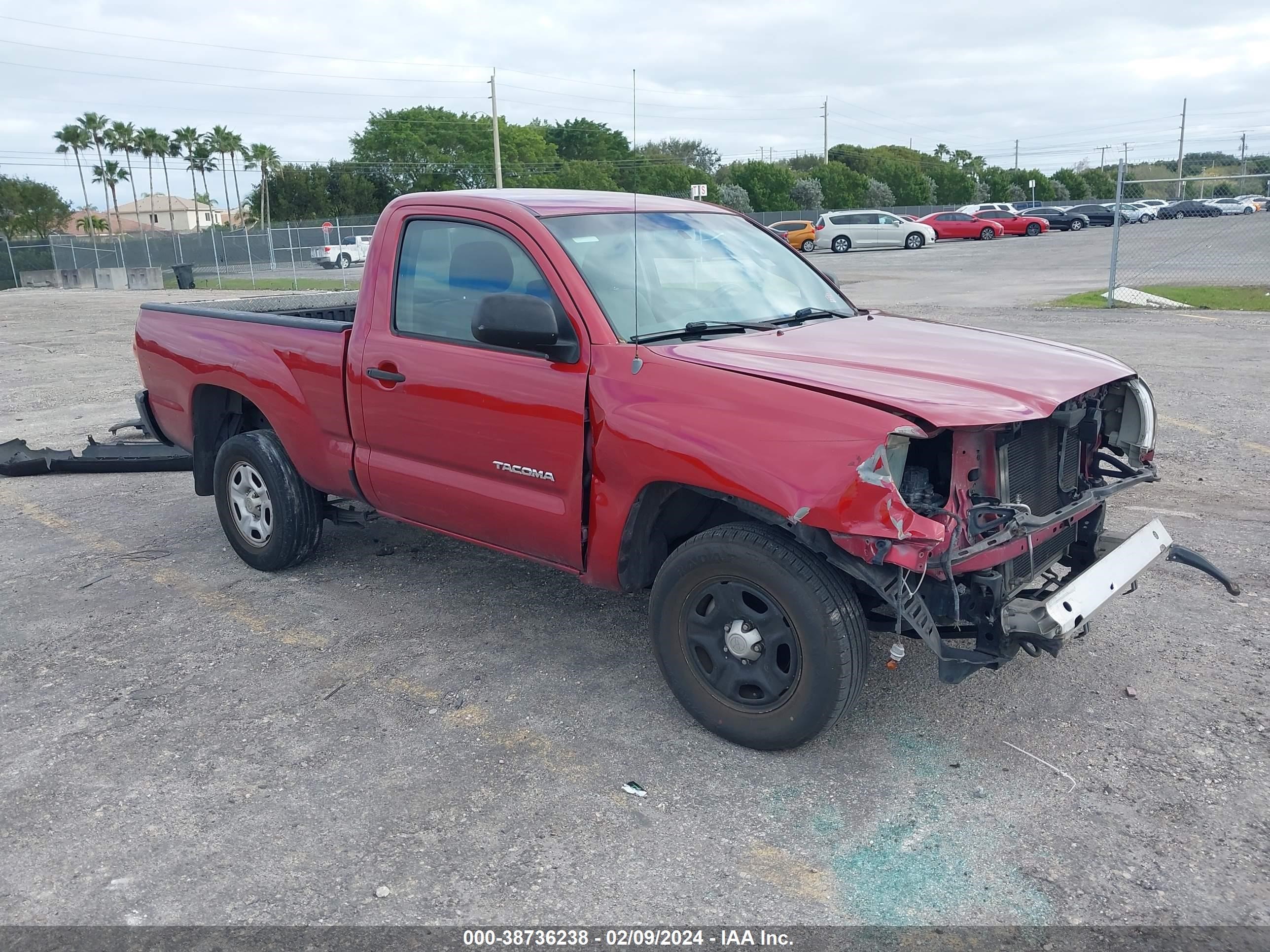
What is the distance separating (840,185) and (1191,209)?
2156cm

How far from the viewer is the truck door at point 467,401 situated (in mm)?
4070

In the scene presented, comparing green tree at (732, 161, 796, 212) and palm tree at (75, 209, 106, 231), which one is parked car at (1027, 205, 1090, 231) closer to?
green tree at (732, 161, 796, 212)

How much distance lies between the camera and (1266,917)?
2844 millimetres

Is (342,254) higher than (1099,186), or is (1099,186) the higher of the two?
(1099,186)

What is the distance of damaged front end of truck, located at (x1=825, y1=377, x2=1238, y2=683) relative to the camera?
321cm

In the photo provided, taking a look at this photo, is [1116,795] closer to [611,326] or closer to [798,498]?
[798,498]

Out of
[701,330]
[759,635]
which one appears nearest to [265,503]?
[701,330]

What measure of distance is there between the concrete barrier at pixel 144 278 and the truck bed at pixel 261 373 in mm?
35732

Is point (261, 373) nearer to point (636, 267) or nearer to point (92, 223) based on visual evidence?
point (636, 267)

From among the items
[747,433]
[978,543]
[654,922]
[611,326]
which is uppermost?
[611,326]

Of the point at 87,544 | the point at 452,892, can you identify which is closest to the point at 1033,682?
the point at 452,892

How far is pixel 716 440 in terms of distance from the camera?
3543 mm

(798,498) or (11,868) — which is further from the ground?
(798,498)

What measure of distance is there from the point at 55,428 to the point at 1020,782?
9.43 meters
